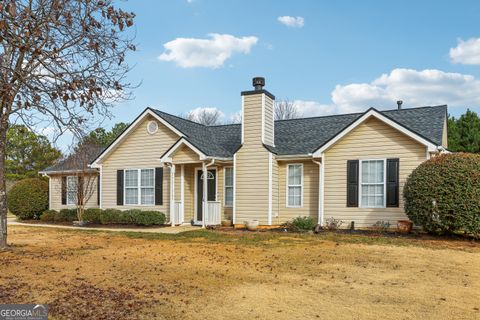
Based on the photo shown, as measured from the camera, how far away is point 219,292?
21.1 ft

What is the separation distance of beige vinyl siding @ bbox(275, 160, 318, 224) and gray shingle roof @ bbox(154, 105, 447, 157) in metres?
0.64

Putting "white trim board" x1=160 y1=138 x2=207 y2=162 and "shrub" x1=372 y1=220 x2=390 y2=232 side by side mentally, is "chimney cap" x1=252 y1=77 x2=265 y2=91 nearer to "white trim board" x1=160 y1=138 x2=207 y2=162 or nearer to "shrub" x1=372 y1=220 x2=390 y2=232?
"white trim board" x1=160 y1=138 x2=207 y2=162

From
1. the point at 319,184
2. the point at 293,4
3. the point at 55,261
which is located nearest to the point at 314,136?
the point at 319,184

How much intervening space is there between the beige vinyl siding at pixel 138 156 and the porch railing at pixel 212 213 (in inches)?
99.8

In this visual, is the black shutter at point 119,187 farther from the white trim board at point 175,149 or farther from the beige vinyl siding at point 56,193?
the white trim board at point 175,149

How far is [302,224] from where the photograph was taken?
48.2 feet

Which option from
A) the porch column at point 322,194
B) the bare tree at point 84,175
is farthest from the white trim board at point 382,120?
the bare tree at point 84,175

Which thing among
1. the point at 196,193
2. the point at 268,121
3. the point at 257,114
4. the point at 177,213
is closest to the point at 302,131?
the point at 268,121

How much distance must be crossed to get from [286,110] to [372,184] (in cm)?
3327

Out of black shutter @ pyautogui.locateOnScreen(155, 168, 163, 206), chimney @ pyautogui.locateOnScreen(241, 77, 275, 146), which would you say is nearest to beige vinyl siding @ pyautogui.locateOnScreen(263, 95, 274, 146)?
chimney @ pyautogui.locateOnScreen(241, 77, 275, 146)

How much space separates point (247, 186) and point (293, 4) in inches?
265

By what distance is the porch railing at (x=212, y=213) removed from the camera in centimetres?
1617

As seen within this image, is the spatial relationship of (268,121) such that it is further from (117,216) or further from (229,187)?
(117,216)

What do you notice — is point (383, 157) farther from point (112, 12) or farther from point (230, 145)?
point (112, 12)
